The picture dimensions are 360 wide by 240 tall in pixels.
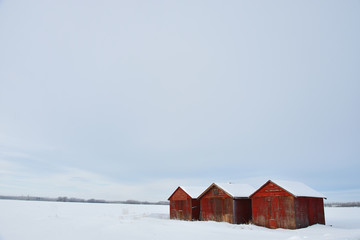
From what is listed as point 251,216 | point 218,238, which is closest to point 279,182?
point 251,216

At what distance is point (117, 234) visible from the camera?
20.3m

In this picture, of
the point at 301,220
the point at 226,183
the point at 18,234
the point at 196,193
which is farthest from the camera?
the point at 196,193

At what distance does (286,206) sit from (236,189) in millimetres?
8229

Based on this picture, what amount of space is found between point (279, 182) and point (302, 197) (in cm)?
269

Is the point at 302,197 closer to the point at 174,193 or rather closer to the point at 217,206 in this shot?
the point at 217,206

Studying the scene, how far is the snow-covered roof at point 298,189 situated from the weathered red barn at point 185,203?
43.4 ft

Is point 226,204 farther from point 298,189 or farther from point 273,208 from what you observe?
point 298,189

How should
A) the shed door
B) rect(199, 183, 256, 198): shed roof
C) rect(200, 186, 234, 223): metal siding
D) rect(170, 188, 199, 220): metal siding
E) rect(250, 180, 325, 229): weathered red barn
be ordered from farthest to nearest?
rect(170, 188, 199, 220): metal siding < rect(199, 183, 256, 198): shed roof < rect(200, 186, 234, 223): metal siding < the shed door < rect(250, 180, 325, 229): weathered red barn

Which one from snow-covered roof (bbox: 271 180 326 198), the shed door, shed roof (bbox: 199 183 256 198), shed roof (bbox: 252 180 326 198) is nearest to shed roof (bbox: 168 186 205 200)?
shed roof (bbox: 199 183 256 198)

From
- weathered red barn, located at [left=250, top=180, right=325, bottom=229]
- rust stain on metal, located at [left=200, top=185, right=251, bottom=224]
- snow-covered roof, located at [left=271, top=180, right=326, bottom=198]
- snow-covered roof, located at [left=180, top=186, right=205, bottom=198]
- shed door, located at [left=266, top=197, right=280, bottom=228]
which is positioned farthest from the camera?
snow-covered roof, located at [left=180, top=186, right=205, bottom=198]

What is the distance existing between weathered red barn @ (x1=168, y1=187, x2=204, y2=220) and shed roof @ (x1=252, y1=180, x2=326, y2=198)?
12580mm

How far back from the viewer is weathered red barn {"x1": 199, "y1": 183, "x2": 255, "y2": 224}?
110ft

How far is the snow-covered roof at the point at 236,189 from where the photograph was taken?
→ 3419cm

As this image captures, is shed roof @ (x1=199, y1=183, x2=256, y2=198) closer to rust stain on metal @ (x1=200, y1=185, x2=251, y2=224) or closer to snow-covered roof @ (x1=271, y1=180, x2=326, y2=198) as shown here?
rust stain on metal @ (x1=200, y1=185, x2=251, y2=224)
